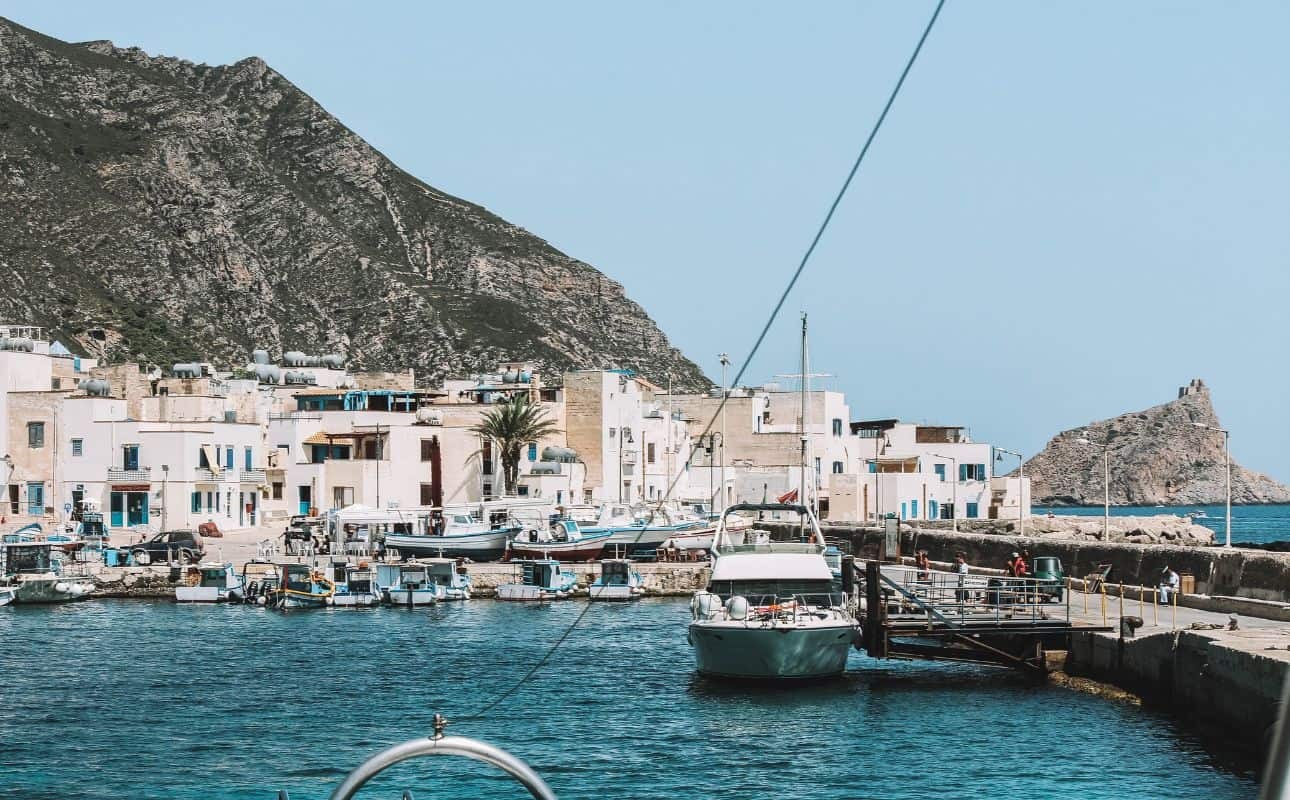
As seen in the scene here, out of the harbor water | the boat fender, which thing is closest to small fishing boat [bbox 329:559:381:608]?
the harbor water

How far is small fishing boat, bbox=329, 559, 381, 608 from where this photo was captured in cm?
6588

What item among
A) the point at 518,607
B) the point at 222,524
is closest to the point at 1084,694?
the point at 518,607

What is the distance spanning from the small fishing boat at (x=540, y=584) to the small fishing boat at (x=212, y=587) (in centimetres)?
1078

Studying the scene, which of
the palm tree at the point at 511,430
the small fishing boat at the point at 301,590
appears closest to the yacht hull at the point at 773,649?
the small fishing boat at the point at 301,590

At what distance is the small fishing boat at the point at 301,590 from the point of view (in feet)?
213

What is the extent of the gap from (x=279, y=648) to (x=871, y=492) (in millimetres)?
64544

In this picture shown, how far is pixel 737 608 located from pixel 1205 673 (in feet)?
40.5

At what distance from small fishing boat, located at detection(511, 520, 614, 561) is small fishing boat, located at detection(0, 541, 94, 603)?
1948 cm

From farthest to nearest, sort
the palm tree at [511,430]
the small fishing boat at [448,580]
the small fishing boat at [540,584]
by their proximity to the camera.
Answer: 1. the palm tree at [511,430]
2. the small fishing boat at [540,584]
3. the small fishing boat at [448,580]

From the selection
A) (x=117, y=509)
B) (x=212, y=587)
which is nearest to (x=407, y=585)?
(x=212, y=587)

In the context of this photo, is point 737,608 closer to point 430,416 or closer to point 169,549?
point 169,549

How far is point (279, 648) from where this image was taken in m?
52.5

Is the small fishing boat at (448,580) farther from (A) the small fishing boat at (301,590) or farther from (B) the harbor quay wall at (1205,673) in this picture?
(B) the harbor quay wall at (1205,673)

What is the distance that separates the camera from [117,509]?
84688 millimetres
